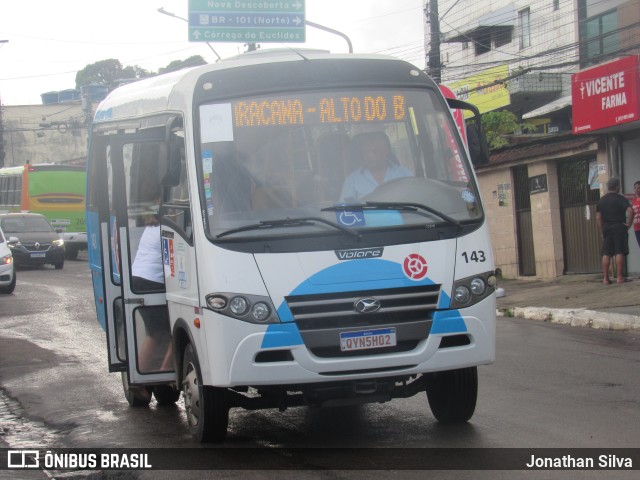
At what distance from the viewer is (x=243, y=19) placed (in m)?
23.8

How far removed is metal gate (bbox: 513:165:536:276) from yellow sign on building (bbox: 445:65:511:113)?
1423 cm

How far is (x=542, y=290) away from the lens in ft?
62.1

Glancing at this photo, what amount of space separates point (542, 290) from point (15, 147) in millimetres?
67621

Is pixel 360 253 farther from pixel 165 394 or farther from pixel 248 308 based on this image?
pixel 165 394

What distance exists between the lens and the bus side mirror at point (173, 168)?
676cm

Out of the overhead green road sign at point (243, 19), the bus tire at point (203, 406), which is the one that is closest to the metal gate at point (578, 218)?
the overhead green road sign at point (243, 19)

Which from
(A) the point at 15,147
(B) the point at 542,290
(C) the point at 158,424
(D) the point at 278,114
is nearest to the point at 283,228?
(D) the point at 278,114

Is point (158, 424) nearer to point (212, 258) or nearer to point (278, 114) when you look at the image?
point (212, 258)

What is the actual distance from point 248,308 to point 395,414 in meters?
2.14

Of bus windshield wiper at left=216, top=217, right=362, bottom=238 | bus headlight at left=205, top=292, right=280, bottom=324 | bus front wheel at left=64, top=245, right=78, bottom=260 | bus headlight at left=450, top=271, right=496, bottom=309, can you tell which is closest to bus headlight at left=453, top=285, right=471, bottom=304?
bus headlight at left=450, top=271, right=496, bottom=309

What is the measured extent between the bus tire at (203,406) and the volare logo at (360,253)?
1261 millimetres

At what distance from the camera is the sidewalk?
1369 cm

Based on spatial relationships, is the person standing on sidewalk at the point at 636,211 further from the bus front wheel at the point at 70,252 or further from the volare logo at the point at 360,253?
the bus front wheel at the point at 70,252

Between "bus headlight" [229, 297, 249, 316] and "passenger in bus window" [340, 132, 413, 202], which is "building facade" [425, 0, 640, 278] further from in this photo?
"bus headlight" [229, 297, 249, 316]
